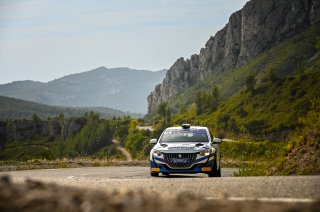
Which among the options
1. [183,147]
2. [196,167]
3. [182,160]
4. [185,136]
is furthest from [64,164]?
[196,167]

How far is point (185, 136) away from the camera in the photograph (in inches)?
745

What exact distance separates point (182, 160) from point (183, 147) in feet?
1.38

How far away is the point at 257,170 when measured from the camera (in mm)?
18250

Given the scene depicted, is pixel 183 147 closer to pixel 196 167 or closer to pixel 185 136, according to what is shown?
pixel 196 167

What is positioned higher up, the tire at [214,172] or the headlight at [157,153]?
the headlight at [157,153]

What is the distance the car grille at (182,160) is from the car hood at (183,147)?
0.49ft

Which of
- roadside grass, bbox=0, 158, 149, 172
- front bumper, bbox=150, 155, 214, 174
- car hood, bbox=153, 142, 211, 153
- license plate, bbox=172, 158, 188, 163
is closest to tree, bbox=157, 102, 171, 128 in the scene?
roadside grass, bbox=0, 158, 149, 172


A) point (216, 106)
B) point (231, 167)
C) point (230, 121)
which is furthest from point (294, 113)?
point (231, 167)

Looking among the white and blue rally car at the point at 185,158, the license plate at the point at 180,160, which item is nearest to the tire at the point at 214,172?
the white and blue rally car at the point at 185,158

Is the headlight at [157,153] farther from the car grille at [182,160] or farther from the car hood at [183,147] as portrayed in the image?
the car grille at [182,160]

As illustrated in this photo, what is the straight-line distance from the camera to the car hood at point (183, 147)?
17.2 metres

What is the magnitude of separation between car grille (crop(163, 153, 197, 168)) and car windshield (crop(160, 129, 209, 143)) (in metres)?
1.39

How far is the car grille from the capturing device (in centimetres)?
1709

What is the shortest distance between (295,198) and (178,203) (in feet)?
7.67
